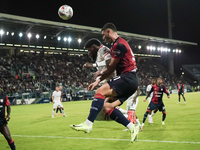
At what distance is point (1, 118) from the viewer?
6.42 m

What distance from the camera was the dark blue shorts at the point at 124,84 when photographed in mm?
4523

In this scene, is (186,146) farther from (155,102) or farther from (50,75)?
(50,75)

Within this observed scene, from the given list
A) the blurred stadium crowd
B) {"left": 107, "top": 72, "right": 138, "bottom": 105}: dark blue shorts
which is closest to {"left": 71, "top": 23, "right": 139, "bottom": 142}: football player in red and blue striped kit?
{"left": 107, "top": 72, "right": 138, "bottom": 105}: dark blue shorts

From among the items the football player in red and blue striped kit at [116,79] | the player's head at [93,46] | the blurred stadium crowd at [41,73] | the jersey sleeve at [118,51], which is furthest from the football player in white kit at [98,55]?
the blurred stadium crowd at [41,73]

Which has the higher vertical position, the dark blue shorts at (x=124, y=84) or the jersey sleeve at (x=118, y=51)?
the jersey sleeve at (x=118, y=51)

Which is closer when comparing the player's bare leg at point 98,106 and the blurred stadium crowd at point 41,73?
the player's bare leg at point 98,106

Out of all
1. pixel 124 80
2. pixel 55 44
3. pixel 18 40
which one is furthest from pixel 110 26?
pixel 55 44

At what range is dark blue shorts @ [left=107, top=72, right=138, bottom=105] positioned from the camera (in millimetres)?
4523

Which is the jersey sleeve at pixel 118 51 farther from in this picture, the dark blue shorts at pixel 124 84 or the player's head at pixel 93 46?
the player's head at pixel 93 46

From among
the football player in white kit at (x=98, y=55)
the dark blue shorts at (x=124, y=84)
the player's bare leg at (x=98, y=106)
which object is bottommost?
the player's bare leg at (x=98, y=106)

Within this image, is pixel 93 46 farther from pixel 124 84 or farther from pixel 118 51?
pixel 124 84

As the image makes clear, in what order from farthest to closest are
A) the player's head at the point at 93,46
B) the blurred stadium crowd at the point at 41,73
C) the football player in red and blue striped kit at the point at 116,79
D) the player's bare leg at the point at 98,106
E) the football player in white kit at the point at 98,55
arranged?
the blurred stadium crowd at the point at 41,73, the player's head at the point at 93,46, the football player in white kit at the point at 98,55, the football player in red and blue striped kit at the point at 116,79, the player's bare leg at the point at 98,106

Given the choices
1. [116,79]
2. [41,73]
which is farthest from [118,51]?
[41,73]

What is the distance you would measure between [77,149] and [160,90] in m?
5.99
